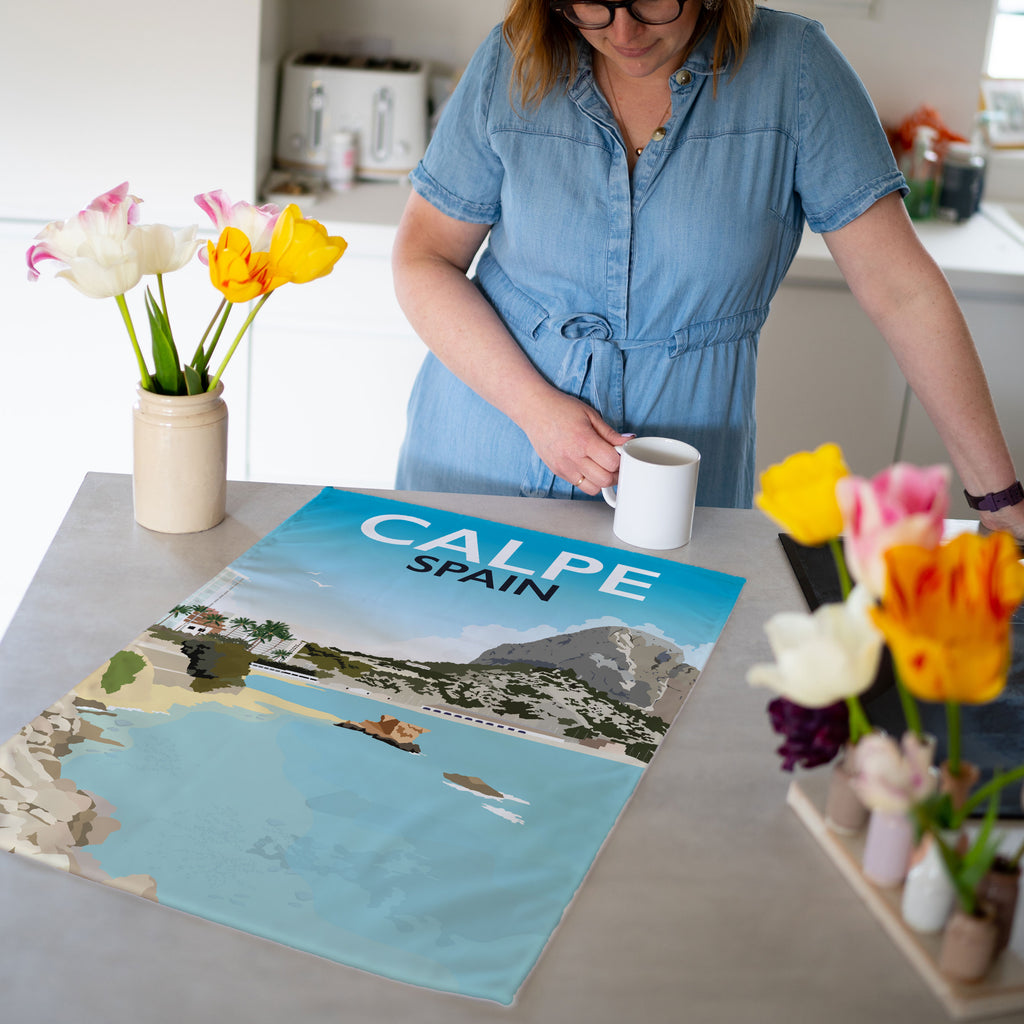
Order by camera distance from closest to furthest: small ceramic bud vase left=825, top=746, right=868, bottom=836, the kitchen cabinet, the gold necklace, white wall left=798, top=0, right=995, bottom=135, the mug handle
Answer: small ceramic bud vase left=825, top=746, right=868, bottom=836
the mug handle
the gold necklace
the kitchen cabinet
white wall left=798, top=0, right=995, bottom=135

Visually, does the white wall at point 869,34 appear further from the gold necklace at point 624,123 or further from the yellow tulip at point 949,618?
the yellow tulip at point 949,618

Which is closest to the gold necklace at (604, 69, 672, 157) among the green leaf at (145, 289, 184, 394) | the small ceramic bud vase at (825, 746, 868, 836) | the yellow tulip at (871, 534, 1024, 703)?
the green leaf at (145, 289, 184, 394)

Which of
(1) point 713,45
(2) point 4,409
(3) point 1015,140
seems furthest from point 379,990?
(3) point 1015,140

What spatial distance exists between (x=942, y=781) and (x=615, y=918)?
207 millimetres

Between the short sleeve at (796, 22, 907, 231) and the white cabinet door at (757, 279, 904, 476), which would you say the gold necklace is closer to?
the short sleeve at (796, 22, 907, 231)

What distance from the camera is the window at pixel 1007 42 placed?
2936 mm

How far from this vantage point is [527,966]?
65cm

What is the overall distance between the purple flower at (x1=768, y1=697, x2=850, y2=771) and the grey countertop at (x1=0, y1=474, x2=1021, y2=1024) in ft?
0.37

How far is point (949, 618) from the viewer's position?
0.50m

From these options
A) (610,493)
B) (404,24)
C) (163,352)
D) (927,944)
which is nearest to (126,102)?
(404,24)

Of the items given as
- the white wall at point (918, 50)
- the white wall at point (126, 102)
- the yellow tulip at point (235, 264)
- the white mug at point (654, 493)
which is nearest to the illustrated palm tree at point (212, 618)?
the yellow tulip at point (235, 264)

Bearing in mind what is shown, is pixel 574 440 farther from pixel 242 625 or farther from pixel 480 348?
pixel 242 625

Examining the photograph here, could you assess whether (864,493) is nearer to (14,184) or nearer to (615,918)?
(615,918)

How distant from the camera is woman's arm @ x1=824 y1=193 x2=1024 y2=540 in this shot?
3.98 feet
